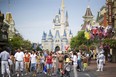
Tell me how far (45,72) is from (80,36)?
8446cm

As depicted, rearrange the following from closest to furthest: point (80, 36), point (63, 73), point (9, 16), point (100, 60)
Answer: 1. point (63, 73)
2. point (100, 60)
3. point (80, 36)
4. point (9, 16)

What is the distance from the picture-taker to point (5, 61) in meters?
22.2

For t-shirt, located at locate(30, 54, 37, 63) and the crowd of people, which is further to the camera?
t-shirt, located at locate(30, 54, 37, 63)

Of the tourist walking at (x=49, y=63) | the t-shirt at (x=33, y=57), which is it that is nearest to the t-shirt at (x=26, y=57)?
the t-shirt at (x=33, y=57)

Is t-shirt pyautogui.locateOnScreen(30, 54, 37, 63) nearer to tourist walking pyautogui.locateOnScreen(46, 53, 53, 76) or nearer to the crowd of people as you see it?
the crowd of people

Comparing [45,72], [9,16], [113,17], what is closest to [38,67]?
[45,72]

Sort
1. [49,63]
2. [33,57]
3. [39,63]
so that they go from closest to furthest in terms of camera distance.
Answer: [49,63]
[33,57]
[39,63]

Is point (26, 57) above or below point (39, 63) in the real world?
above

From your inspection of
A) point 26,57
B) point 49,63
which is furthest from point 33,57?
point 49,63

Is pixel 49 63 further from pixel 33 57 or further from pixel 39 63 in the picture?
pixel 39 63

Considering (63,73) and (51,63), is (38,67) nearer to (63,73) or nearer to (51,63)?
(51,63)

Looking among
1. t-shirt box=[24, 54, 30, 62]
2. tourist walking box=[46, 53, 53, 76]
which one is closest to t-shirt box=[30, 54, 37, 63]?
t-shirt box=[24, 54, 30, 62]

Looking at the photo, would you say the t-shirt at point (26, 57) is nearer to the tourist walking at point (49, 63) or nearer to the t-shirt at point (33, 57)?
the t-shirt at point (33, 57)

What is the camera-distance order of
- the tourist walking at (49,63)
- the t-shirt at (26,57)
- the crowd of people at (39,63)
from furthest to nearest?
the t-shirt at (26,57) → the tourist walking at (49,63) → the crowd of people at (39,63)
